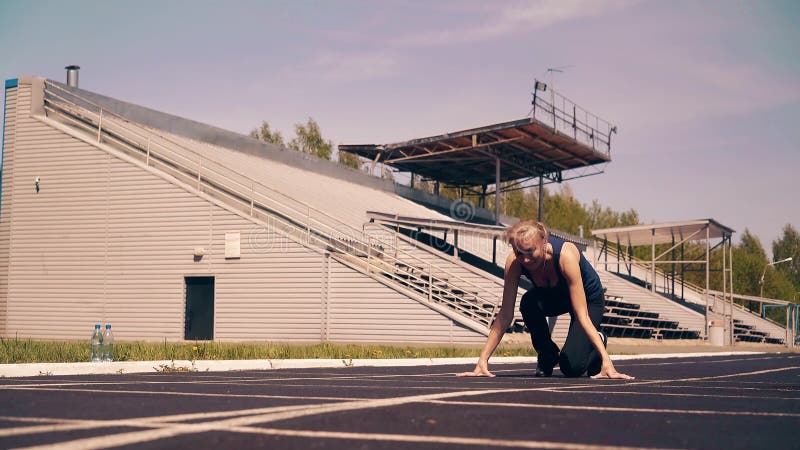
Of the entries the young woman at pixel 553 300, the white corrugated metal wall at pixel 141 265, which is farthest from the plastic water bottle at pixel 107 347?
the white corrugated metal wall at pixel 141 265

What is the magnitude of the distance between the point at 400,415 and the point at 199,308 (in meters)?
21.4

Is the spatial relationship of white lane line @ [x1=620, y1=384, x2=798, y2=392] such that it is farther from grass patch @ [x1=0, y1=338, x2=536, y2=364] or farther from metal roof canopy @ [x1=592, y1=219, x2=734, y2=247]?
metal roof canopy @ [x1=592, y1=219, x2=734, y2=247]

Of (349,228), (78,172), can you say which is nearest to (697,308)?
(349,228)

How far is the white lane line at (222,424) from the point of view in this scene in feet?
13.2

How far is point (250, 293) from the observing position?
2427cm

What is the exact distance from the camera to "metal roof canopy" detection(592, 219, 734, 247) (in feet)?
107

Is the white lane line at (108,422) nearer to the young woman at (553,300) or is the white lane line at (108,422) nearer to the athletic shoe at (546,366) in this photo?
the young woman at (553,300)

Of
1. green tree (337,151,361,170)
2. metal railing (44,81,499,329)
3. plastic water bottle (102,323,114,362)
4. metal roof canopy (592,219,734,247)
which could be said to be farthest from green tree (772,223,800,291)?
plastic water bottle (102,323,114,362)

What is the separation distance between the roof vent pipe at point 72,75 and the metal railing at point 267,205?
8.89 ft

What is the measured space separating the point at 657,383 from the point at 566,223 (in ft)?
199

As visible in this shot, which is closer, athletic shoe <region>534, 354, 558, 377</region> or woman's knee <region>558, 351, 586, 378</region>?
woman's knee <region>558, 351, 586, 378</region>

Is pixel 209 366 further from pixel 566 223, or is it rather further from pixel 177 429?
pixel 566 223

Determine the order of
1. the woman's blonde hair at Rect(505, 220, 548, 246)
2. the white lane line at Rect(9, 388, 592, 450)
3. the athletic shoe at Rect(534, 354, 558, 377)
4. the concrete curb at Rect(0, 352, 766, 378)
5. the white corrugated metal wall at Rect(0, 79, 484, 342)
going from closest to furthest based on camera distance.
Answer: the white lane line at Rect(9, 388, 592, 450), the woman's blonde hair at Rect(505, 220, 548, 246), the athletic shoe at Rect(534, 354, 558, 377), the concrete curb at Rect(0, 352, 766, 378), the white corrugated metal wall at Rect(0, 79, 484, 342)

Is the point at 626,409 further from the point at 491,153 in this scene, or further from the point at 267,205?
the point at 491,153
